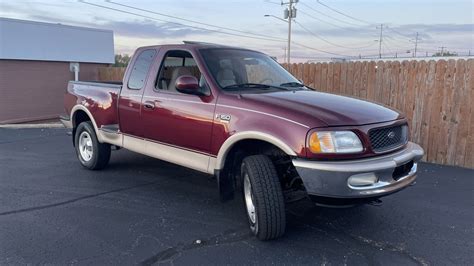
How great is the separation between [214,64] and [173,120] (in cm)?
84

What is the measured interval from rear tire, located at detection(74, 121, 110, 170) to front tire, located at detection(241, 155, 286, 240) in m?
3.48

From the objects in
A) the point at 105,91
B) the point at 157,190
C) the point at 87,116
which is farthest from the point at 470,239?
the point at 87,116

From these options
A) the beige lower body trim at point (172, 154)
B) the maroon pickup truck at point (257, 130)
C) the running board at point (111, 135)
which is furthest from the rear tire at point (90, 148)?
the beige lower body trim at point (172, 154)

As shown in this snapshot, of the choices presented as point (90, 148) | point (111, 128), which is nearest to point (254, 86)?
point (111, 128)

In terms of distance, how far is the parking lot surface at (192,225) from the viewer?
3.81 metres

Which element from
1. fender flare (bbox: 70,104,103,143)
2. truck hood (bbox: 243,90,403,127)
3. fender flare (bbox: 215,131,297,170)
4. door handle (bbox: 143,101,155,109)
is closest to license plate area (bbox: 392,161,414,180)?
truck hood (bbox: 243,90,403,127)

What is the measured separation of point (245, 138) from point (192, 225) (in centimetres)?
119

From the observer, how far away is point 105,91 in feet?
20.7

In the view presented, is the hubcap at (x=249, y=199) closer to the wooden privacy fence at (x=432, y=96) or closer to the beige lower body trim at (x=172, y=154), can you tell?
the beige lower body trim at (x=172, y=154)

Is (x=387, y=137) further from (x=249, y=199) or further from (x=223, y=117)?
(x=223, y=117)

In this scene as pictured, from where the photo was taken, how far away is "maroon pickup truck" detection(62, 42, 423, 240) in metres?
3.67

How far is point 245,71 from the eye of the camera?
5.18 meters

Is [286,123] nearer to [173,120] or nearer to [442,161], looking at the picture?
[173,120]

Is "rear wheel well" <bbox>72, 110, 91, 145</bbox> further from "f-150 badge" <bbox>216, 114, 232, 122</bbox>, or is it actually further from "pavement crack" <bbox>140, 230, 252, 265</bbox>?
"pavement crack" <bbox>140, 230, 252, 265</bbox>
